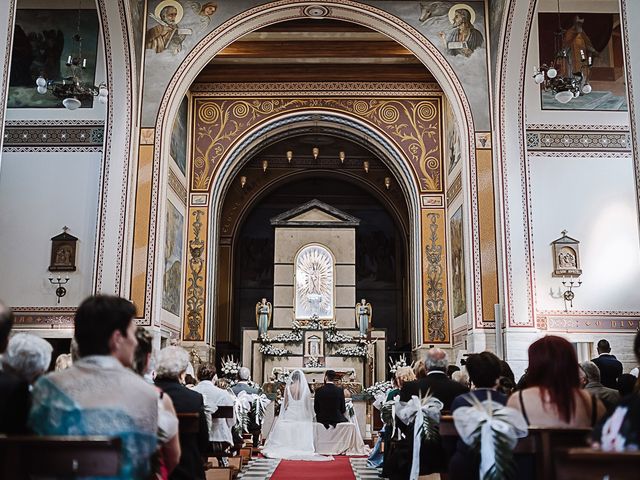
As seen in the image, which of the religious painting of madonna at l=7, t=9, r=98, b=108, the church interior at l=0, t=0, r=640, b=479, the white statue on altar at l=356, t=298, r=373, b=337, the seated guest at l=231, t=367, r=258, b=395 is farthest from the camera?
the white statue on altar at l=356, t=298, r=373, b=337

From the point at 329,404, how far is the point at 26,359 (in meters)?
8.04

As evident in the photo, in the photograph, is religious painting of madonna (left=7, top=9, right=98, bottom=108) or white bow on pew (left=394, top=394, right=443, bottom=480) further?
religious painting of madonna (left=7, top=9, right=98, bottom=108)

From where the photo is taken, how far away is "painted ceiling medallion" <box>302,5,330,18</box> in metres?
13.6

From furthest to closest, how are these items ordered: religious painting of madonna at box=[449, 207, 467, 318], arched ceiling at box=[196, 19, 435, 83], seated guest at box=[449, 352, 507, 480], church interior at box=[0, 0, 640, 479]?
arched ceiling at box=[196, 19, 435, 83] < religious painting of madonna at box=[449, 207, 467, 318] < church interior at box=[0, 0, 640, 479] < seated guest at box=[449, 352, 507, 480]

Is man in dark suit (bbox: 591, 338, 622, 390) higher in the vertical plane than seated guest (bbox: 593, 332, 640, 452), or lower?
higher

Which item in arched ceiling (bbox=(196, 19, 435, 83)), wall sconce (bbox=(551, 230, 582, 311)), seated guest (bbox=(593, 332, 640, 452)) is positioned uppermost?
arched ceiling (bbox=(196, 19, 435, 83))

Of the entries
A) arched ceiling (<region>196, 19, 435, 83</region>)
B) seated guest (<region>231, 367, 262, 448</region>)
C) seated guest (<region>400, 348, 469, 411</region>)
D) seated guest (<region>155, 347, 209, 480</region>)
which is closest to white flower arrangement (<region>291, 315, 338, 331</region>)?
arched ceiling (<region>196, 19, 435, 83</region>)

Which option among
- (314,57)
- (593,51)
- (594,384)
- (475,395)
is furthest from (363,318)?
(475,395)

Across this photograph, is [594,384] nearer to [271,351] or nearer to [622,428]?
[622,428]

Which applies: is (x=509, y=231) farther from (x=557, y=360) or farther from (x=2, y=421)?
(x=2, y=421)

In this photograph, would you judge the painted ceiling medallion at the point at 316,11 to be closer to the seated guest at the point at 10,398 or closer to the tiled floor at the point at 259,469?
the tiled floor at the point at 259,469

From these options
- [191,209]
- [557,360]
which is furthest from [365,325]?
[557,360]

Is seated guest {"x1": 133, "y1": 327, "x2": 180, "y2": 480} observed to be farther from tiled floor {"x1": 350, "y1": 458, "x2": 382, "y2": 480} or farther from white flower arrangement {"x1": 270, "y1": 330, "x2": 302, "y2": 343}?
white flower arrangement {"x1": 270, "y1": 330, "x2": 302, "y2": 343}

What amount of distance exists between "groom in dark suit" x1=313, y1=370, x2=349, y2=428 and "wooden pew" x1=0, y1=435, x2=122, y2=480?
341 inches
